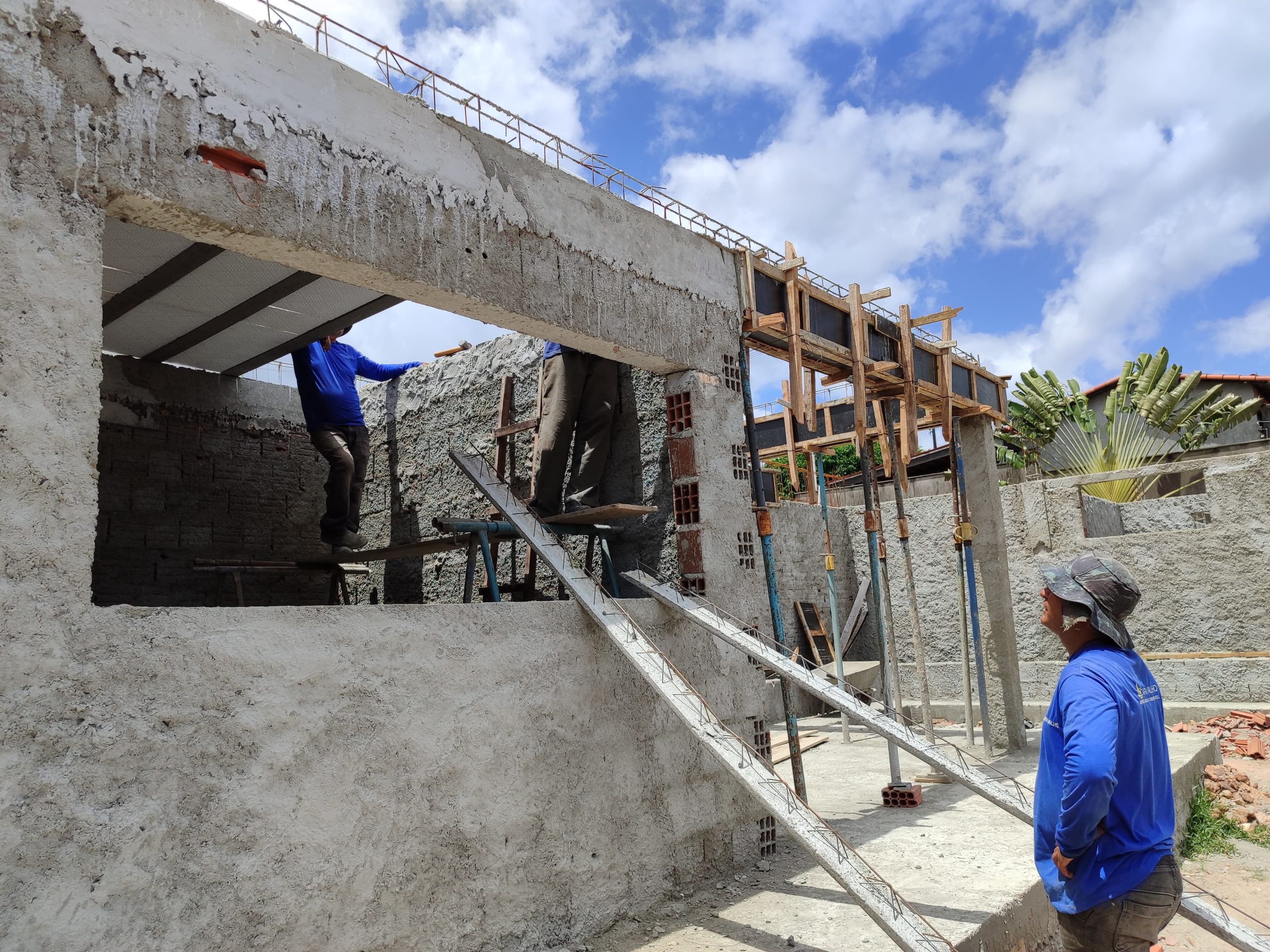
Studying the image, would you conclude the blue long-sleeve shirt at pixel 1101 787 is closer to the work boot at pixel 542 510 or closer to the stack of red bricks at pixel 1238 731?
the work boot at pixel 542 510

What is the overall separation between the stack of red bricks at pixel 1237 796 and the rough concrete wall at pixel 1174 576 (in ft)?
10.2

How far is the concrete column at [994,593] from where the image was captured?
8.95 meters

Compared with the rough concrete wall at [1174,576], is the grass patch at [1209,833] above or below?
below

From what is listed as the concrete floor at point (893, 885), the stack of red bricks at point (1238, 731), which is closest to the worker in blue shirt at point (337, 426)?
the concrete floor at point (893, 885)

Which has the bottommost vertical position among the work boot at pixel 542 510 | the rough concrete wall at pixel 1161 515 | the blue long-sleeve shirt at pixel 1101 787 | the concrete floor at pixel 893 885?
the concrete floor at pixel 893 885

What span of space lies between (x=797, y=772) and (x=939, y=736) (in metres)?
5.75

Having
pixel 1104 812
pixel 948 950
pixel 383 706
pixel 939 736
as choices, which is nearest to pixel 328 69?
pixel 383 706

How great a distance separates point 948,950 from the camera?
3.13m

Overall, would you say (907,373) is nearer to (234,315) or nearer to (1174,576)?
(234,315)

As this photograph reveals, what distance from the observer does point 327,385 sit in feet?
21.3

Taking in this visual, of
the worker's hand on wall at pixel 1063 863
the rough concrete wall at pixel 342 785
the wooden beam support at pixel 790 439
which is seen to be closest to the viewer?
the worker's hand on wall at pixel 1063 863

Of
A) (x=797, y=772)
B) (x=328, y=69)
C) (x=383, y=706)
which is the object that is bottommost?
(x=797, y=772)

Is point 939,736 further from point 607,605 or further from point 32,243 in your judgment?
point 32,243

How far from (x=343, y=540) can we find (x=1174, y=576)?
10.1 metres
